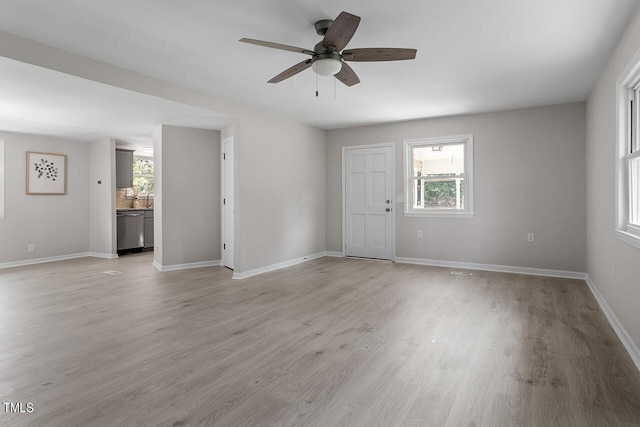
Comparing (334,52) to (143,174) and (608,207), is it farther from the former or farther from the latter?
(143,174)

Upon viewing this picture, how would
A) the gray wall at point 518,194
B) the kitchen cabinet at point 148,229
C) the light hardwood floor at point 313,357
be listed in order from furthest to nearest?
the kitchen cabinet at point 148,229
the gray wall at point 518,194
the light hardwood floor at point 313,357

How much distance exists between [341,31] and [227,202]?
397 centimetres

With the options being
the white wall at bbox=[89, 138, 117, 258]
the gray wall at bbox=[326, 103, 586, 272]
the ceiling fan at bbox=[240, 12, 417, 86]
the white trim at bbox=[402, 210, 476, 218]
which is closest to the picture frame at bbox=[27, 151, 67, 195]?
the white wall at bbox=[89, 138, 117, 258]

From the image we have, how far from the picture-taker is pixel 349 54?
2846 mm

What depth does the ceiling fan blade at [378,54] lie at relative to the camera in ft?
8.83

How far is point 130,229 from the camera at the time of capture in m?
7.53

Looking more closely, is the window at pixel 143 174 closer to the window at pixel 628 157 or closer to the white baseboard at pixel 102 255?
the white baseboard at pixel 102 255

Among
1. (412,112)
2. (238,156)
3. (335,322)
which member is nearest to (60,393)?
(335,322)

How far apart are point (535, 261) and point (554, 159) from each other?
1483 millimetres

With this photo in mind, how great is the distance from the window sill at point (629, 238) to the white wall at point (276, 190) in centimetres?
417

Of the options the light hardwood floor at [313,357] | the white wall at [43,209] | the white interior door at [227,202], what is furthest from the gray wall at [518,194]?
the white wall at [43,209]

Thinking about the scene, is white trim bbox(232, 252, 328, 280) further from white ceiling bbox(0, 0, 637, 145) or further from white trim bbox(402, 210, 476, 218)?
white ceiling bbox(0, 0, 637, 145)

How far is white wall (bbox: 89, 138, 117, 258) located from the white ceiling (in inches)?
61.9

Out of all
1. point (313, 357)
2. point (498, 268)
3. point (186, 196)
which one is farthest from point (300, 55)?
point (498, 268)
